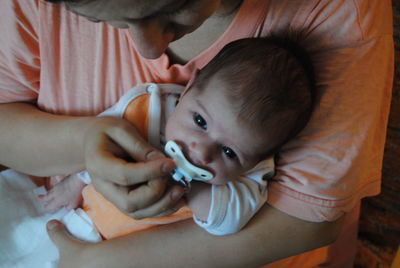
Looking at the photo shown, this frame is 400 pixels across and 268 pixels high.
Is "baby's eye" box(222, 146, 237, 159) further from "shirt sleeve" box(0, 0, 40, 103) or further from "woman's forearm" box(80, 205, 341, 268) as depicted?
"shirt sleeve" box(0, 0, 40, 103)

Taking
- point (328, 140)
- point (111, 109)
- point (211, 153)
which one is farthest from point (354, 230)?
point (111, 109)

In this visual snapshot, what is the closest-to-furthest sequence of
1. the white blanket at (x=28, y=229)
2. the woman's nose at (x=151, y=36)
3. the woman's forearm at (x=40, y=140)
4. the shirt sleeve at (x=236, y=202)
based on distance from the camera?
the woman's nose at (x=151, y=36)
the shirt sleeve at (x=236, y=202)
the woman's forearm at (x=40, y=140)
the white blanket at (x=28, y=229)

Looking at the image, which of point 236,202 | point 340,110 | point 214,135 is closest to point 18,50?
point 214,135

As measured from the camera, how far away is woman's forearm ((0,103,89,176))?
3.21ft

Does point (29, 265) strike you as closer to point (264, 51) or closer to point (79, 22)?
point (79, 22)

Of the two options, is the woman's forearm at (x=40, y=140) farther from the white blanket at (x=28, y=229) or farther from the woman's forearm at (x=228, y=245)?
the woman's forearm at (x=228, y=245)

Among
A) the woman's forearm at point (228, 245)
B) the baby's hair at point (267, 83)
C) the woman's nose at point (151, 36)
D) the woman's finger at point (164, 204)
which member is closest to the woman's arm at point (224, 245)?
the woman's forearm at point (228, 245)

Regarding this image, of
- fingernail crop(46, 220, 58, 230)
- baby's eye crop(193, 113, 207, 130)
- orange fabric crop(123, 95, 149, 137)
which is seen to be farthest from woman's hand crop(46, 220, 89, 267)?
baby's eye crop(193, 113, 207, 130)

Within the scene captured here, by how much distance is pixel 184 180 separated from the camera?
0.87m

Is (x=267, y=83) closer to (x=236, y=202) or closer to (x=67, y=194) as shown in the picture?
(x=236, y=202)

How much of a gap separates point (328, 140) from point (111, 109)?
25.1 inches

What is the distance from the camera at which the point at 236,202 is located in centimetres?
89

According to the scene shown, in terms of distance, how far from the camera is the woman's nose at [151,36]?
649 millimetres

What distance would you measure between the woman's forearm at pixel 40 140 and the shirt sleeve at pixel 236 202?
1.38 ft
